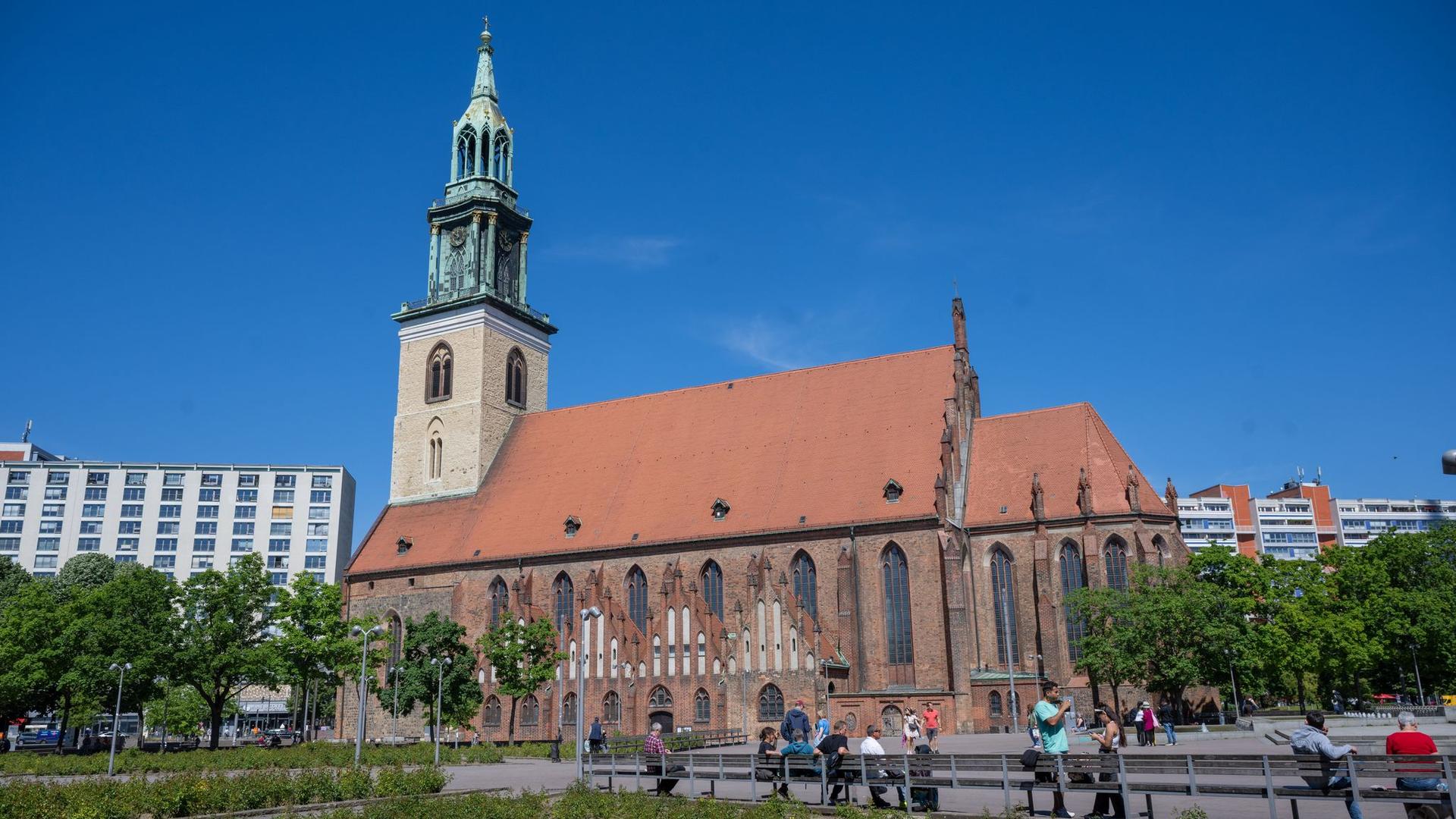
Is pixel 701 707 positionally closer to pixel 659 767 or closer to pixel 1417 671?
pixel 659 767

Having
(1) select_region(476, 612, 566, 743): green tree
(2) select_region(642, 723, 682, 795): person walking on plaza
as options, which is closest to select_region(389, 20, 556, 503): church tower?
(1) select_region(476, 612, 566, 743): green tree

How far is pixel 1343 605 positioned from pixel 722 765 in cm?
4318

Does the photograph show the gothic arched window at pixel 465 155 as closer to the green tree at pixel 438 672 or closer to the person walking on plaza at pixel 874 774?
the green tree at pixel 438 672

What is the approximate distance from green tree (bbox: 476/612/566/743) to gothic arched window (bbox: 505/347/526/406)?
1840 centimetres

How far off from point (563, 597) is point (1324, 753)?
4297 cm

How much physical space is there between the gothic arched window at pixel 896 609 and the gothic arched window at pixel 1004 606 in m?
3.82

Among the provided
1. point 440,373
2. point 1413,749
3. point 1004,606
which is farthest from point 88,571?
point 1413,749

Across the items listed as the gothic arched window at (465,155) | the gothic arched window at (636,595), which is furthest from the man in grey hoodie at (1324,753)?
the gothic arched window at (465,155)

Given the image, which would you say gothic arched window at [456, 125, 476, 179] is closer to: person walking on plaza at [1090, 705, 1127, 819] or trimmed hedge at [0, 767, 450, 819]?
trimmed hedge at [0, 767, 450, 819]

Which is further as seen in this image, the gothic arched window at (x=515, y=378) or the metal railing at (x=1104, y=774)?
the gothic arched window at (x=515, y=378)

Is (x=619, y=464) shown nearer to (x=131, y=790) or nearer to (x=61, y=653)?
(x=61, y=653)

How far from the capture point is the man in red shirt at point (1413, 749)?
13.1 meters

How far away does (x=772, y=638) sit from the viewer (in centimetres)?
4578

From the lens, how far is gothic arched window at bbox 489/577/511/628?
55562 millimetres
